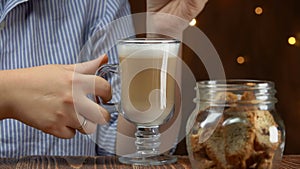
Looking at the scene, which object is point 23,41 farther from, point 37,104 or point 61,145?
point 37,104

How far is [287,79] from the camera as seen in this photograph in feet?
7.85

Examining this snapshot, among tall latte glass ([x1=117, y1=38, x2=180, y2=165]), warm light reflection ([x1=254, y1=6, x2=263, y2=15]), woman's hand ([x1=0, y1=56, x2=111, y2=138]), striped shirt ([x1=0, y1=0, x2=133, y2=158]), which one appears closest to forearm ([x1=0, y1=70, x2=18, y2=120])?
woman's hand ([x1=0, y1=56, x2=111, y2=138])

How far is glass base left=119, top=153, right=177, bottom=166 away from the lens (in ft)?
3.33

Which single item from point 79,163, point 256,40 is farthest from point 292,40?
point 79,163

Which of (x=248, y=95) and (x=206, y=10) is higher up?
(x=206, y=10)

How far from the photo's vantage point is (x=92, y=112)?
3.42 ft

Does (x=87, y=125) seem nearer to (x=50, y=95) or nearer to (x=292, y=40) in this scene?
(x=50, y=95)

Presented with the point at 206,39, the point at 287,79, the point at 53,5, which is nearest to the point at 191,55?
the point at 206,39

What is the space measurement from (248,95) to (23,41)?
0.83 metres

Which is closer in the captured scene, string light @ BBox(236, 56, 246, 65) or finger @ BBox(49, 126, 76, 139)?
finger @ BBox(49, 126, 76, 139)

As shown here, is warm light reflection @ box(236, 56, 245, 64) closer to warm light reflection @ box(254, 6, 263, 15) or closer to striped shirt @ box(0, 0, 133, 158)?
warm light reflection @ box(254, 6, 263, 15)

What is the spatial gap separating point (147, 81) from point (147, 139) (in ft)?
0.32

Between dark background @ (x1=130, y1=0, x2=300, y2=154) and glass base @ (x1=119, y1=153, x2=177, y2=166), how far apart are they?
131cm

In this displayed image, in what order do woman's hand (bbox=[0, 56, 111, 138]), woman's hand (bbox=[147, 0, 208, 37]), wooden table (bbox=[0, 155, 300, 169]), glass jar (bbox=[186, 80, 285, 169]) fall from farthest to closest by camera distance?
woman's hand (bbox=[147, 0, 208, 37])
woman's hand (bbox=[0, 56, 111, 138])
wooden table (bbox=[0, 155, 300, 169])
glass jar (bbox=[186, 80, 285, 169])
